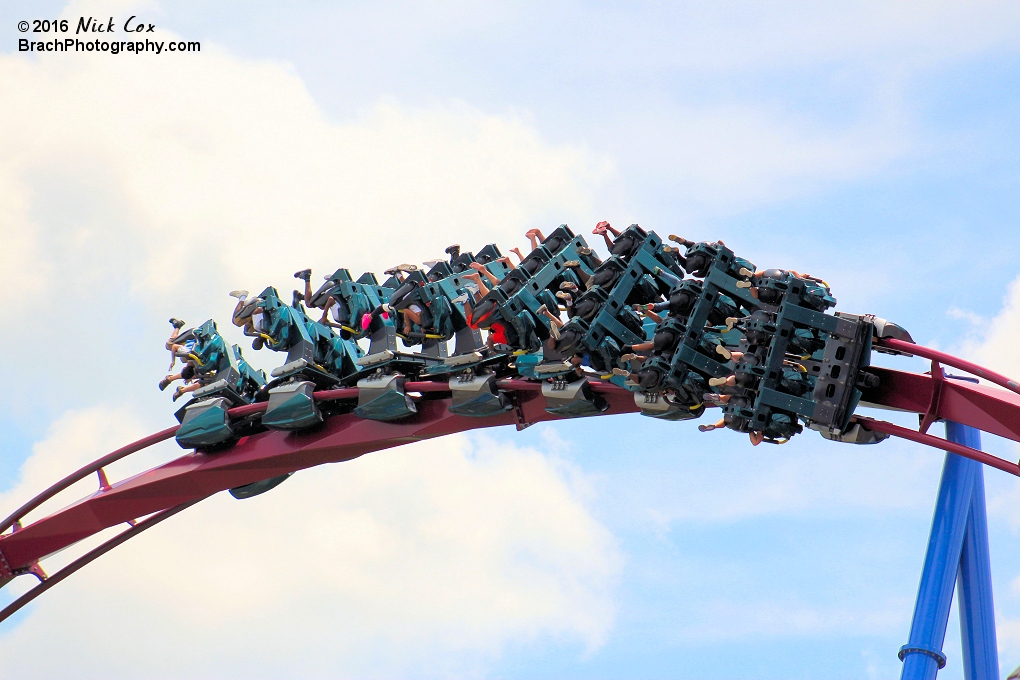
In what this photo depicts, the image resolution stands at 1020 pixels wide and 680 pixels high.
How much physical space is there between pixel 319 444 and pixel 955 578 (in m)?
4.88

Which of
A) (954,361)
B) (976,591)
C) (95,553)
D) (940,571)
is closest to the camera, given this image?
(954,361)

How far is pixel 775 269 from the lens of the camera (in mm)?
8586

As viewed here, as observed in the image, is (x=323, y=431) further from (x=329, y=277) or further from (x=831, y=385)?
(x=831, y=385)

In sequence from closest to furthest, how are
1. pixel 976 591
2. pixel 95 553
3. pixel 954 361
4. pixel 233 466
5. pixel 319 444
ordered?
1. pixel 954 361
2. pixel 976 591
3. pixel 319 444
4. pixel 233 466
5. pixel 95 553

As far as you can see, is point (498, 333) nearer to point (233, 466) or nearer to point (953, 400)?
A: point (233, 466)

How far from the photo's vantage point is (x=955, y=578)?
9547mm

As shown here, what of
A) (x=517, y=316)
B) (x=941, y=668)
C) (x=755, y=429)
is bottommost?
(x=941, y=668)

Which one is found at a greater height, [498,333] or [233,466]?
[498,333]

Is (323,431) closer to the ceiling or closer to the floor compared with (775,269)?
closer to the floor

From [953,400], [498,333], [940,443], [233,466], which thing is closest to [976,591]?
[940,443]

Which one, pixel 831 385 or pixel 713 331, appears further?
pixel 713 331

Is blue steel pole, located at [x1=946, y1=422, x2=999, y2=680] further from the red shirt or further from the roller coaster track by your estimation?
the red shirt

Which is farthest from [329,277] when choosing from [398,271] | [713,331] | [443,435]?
[713,331]

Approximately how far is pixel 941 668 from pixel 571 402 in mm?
3062
